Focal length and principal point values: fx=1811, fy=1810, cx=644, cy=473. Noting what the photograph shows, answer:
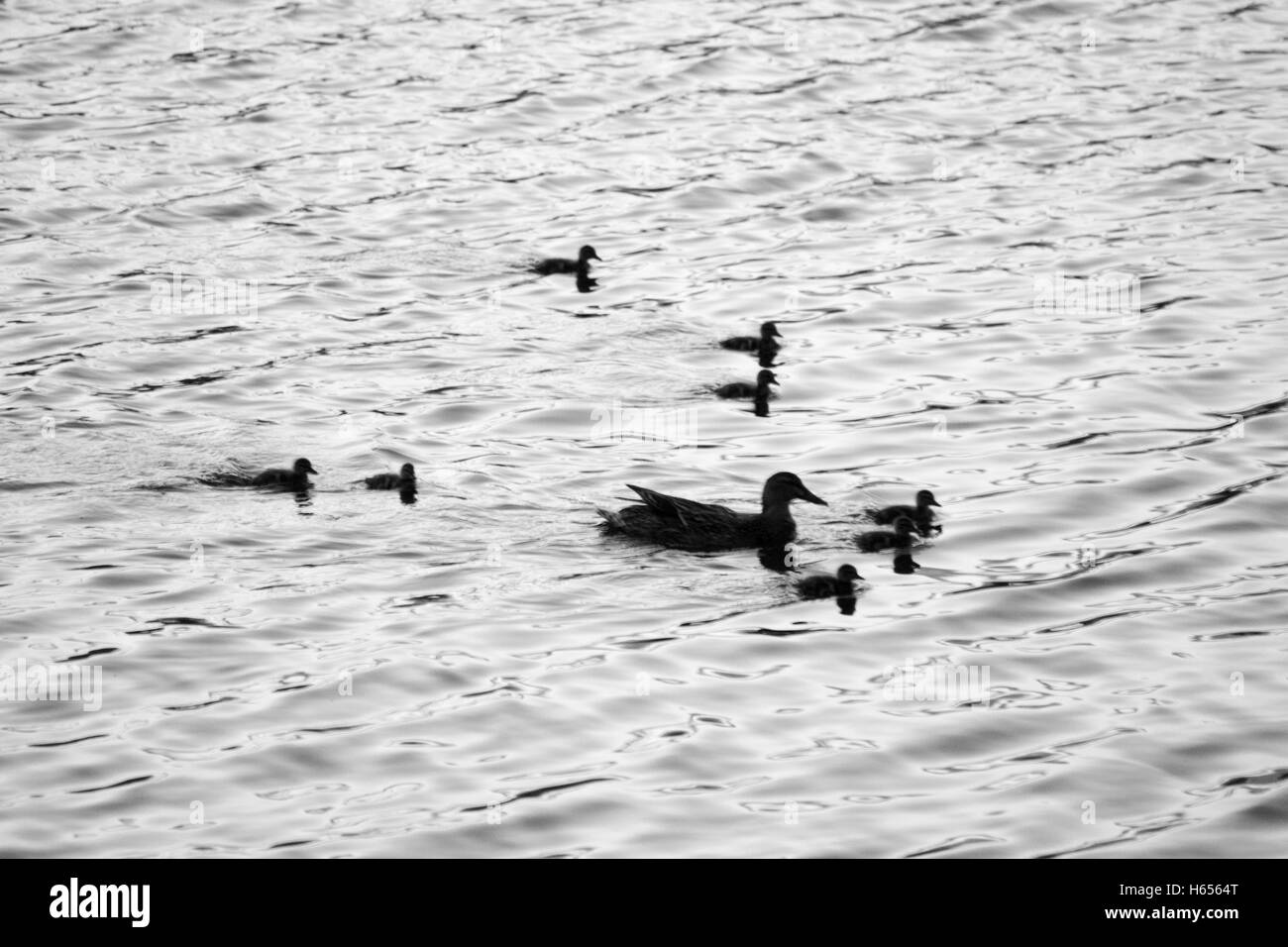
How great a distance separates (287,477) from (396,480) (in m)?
0.87

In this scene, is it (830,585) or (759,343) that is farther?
(759,343)

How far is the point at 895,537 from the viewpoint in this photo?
45.1 ft

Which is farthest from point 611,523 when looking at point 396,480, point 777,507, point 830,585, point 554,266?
point 554,266

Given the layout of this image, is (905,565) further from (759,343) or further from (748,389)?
(759,343)

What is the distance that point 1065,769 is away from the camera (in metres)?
10.3

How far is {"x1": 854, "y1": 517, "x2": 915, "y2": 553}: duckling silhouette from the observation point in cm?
1374

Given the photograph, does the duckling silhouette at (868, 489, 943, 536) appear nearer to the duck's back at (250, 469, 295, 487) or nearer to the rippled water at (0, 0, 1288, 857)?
the rippled water at (0, 0, 1288, 857)

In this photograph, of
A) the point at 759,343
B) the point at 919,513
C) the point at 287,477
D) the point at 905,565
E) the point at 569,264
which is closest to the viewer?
the point at 905,565

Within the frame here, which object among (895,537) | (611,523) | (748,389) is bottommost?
(895,537)

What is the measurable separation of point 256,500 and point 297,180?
1041cm

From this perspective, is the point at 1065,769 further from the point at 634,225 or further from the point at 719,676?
the point at 634,225

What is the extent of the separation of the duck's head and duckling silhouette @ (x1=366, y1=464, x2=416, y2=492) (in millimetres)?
2839

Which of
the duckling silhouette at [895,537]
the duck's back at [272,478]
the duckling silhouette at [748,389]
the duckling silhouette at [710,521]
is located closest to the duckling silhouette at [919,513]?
the duckling silhouette at [895,537]

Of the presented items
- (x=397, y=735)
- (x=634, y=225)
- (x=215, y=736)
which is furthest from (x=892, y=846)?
(x=634, y=225)
